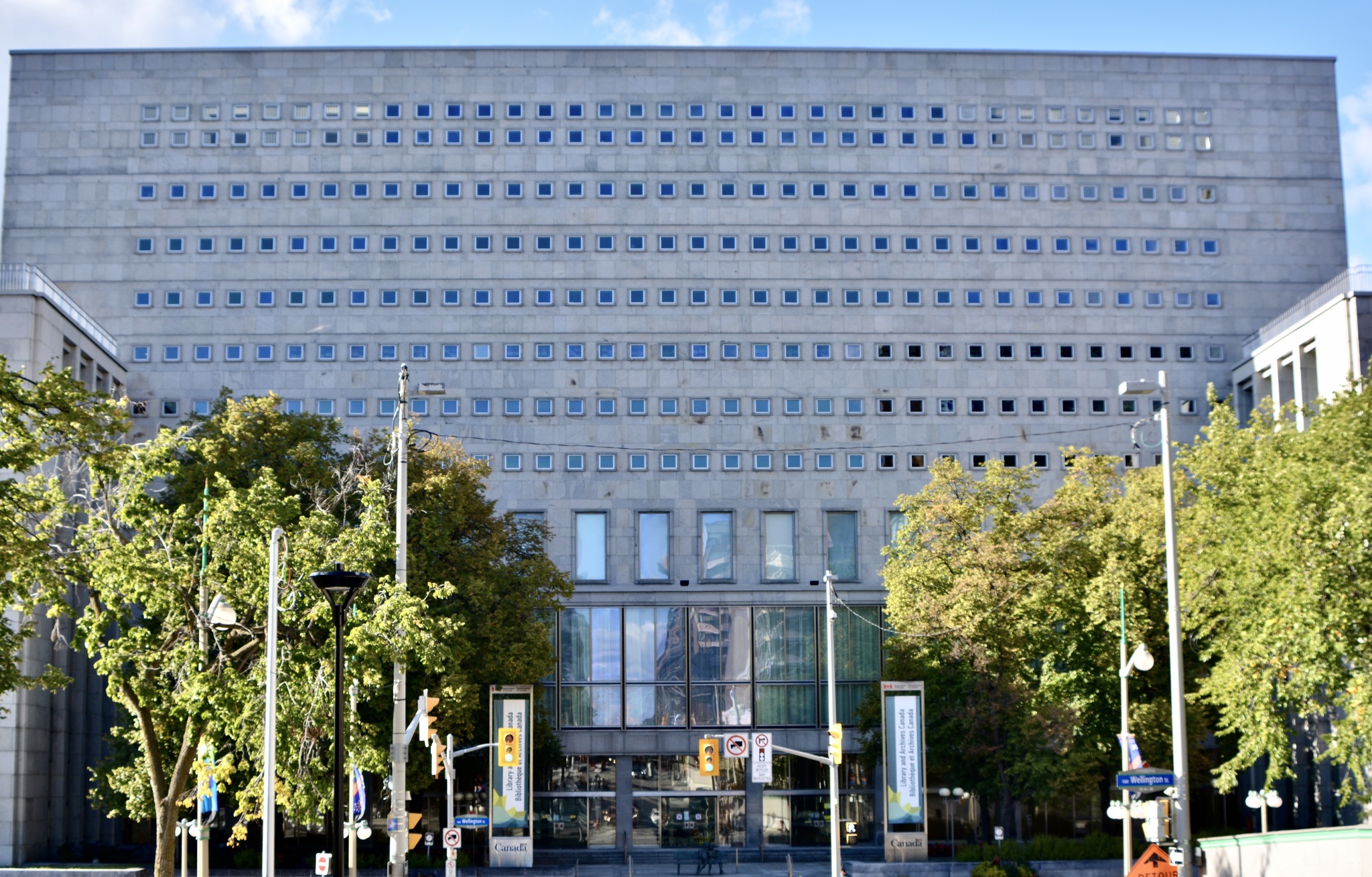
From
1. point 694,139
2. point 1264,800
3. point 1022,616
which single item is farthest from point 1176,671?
point 694,139

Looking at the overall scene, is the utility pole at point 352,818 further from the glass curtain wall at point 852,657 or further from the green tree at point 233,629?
the glass curtain wall at point 852,657

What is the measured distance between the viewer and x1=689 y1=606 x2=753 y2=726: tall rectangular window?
7562 cm

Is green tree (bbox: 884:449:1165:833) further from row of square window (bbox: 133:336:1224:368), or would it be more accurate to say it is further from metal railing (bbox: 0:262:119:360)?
metal railing (bbox: 0:262:119:360)

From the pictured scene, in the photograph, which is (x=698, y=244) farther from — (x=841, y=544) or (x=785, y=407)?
(x=841, y=544)

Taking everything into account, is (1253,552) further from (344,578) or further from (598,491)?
(598,491)

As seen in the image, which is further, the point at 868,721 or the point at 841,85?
the point at 841,85

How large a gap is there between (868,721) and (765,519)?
43.4ft

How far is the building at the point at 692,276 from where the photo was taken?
249 feet

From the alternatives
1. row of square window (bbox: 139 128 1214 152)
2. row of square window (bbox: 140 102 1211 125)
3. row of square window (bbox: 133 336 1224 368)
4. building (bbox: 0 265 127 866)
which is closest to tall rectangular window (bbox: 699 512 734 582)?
row of square window (bbox: 133 336 1224 368)

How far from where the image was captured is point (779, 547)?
76.6 meters

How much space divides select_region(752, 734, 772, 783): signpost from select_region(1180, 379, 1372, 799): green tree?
46.5ft

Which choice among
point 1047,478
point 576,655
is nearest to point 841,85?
point 1047,478

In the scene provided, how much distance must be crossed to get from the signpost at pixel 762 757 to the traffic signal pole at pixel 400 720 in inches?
713

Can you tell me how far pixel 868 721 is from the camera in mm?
67562
